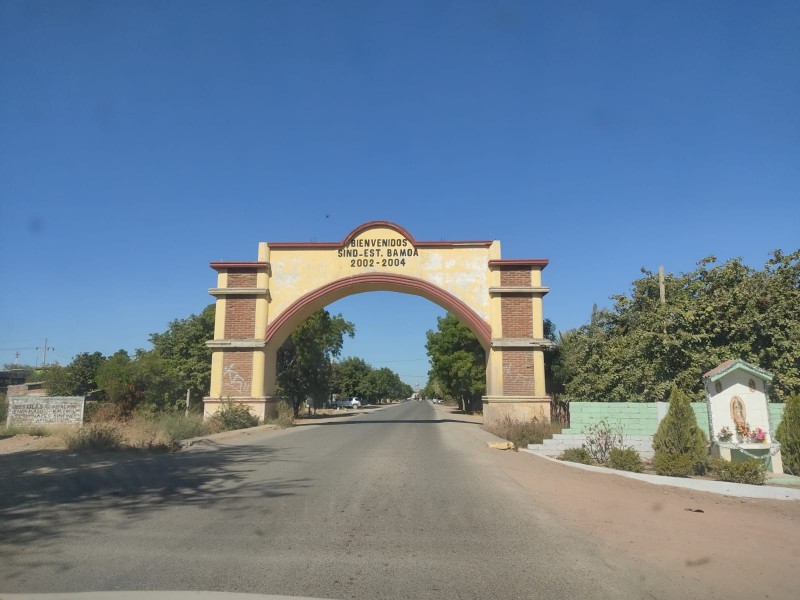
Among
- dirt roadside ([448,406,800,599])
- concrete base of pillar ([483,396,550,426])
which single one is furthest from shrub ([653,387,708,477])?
concrete base of pillar ([483,396,550,426])

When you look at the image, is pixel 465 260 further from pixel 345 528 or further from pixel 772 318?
pixel 345 528

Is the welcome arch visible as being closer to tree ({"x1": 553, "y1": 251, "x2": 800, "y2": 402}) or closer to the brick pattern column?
the brick pattern column

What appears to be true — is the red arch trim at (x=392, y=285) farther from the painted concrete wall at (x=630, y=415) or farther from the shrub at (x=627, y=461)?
the shrub at (x=627, y=461)

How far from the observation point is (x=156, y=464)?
1334 cm

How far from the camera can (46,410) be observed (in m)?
24.1

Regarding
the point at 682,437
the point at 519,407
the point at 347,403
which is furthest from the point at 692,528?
the point at 347,403

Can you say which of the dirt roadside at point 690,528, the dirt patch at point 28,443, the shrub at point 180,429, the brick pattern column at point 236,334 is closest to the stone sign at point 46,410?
the dirt patch at point 28,443

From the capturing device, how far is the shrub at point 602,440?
577 inches

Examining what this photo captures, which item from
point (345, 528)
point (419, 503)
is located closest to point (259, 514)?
A: point (345, 528)

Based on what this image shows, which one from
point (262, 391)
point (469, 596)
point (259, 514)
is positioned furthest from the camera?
point (262, 391)

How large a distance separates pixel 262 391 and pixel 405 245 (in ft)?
34.5

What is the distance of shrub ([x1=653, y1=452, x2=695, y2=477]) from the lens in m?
12.1

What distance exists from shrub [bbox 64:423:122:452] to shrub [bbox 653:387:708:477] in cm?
1404

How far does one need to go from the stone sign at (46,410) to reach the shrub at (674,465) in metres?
21.6
